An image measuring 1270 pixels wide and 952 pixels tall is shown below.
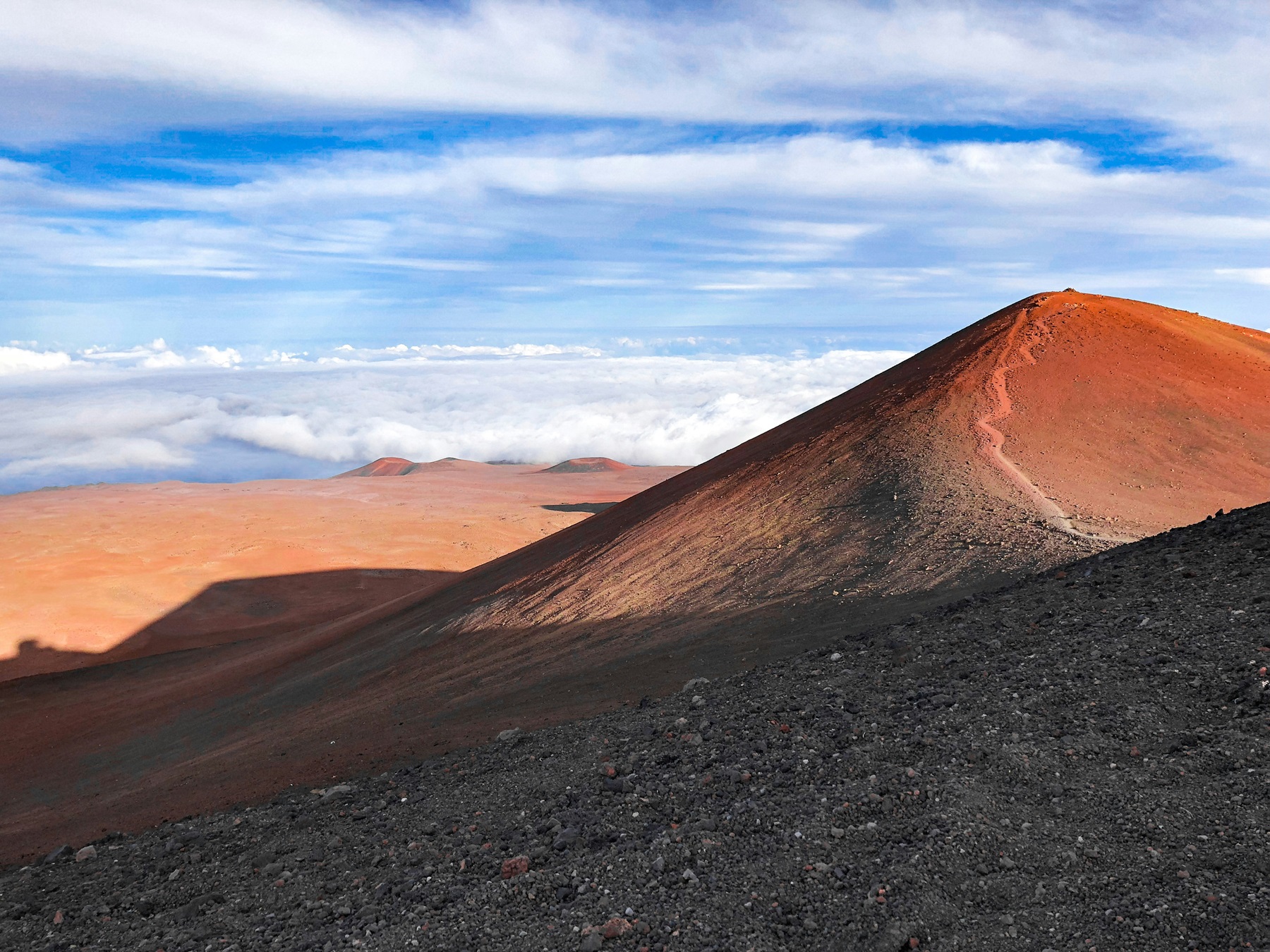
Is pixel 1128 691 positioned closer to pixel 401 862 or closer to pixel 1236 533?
pixel 1236 533

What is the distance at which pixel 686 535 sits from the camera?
57.4ft

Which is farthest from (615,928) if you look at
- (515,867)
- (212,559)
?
(212,559)

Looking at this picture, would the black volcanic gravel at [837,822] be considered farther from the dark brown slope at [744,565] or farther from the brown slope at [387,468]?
the brown slope at [387,468]

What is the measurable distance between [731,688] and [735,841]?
3296mm

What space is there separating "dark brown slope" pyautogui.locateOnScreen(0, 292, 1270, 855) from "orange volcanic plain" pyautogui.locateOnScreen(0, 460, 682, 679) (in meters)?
6.57

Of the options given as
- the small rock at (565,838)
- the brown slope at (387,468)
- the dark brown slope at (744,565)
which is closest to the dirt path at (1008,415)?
the dark brown slope at (744,565)

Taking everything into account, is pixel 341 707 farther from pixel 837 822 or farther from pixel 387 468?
pixel 387 468

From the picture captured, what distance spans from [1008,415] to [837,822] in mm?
14222

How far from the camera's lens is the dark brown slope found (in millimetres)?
11969

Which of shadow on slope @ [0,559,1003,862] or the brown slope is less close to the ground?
the brown slope

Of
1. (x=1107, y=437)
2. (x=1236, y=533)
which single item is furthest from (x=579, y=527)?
(x=1236, y=533)

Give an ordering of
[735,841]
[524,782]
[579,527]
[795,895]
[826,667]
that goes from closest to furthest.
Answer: [795,895]
[735,841]
[524,782]
[826,667]
[579,527]

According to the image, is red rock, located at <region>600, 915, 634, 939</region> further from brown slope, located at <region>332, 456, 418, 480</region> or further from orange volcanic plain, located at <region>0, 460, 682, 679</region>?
brown slope, located at <region>332, 456, 418, 480</region>

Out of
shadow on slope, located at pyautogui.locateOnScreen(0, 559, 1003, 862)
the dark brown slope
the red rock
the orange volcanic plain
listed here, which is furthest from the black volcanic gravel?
the orange volcanic plain
